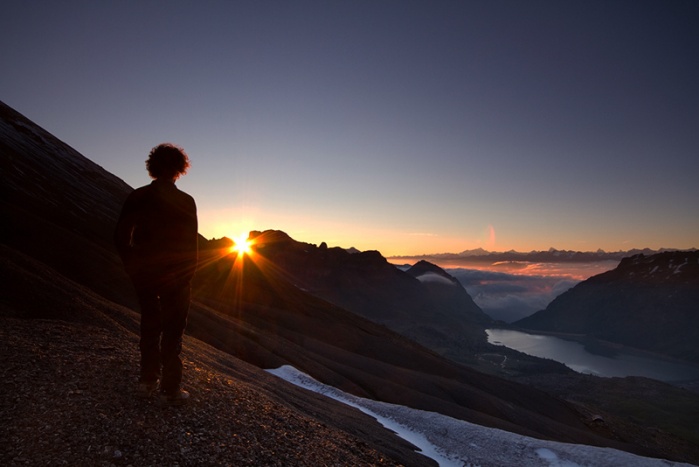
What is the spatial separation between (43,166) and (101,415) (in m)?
65.1

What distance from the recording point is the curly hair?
7.16 m

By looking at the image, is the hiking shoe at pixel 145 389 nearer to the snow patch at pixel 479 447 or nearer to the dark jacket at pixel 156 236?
the dark jacket at pixel 156 236

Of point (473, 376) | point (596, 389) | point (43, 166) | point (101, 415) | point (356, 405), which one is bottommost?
point (596, 389)

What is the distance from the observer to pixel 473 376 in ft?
287

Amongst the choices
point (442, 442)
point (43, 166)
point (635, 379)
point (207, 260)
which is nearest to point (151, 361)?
point (442, 442)

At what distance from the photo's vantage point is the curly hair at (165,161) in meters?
7.16

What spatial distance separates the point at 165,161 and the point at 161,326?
9.71ft

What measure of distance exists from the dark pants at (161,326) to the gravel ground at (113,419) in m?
0.74

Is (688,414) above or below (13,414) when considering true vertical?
below

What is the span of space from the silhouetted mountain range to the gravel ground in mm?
3370

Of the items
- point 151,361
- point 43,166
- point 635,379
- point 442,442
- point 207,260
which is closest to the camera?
point 151,361

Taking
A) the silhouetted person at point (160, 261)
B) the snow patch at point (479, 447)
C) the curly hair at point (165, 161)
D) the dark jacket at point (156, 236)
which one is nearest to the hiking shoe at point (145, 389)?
the silhouetted person at point (160, 261)

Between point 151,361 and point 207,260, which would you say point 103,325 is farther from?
point 207,260

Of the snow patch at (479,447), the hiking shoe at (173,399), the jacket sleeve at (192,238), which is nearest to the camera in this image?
the jacket sleeve at (192,238)
